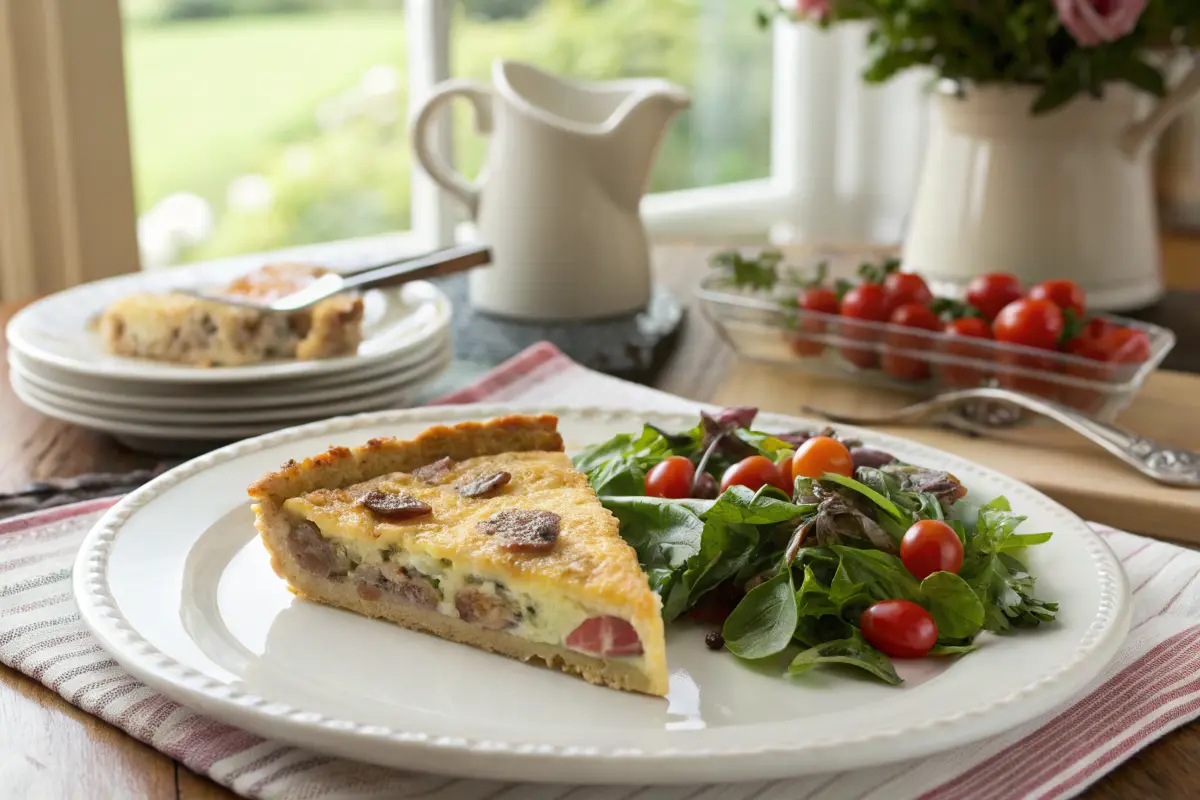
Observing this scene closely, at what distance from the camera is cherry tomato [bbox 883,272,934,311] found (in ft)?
9.21

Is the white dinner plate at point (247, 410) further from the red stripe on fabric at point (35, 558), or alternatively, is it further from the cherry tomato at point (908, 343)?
the cherry tomato at point (908, 343)

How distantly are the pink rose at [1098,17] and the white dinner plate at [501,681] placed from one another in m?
1.32

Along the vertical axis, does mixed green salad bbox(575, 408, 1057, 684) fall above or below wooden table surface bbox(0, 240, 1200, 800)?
above

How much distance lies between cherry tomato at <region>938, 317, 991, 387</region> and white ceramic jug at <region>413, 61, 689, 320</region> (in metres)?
0.85

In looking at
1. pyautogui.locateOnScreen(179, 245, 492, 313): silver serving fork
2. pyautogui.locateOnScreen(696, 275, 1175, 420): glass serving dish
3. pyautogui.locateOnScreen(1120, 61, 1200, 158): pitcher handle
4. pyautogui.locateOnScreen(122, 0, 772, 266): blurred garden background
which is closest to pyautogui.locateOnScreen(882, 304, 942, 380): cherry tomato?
pyautogui.locateOnScreen(696, 275, 1175, 420): glass serving dish

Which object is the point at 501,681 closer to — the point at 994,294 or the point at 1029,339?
the point at 1029,339

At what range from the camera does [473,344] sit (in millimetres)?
3041

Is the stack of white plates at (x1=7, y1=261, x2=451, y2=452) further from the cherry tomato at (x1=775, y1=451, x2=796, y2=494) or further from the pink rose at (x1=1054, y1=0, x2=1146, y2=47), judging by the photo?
the pink rose at (x1=1054, y1=0, x2=1146, y2=47)

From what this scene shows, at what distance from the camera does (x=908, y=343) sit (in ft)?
8.77

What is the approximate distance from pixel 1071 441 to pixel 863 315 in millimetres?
534

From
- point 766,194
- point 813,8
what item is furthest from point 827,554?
point 766,194

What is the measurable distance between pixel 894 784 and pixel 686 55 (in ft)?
18.3

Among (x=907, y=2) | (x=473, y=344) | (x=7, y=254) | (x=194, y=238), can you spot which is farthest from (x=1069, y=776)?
(x=194, y=238)

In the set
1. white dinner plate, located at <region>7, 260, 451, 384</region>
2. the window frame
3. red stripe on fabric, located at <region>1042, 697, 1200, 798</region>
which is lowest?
the window frame
